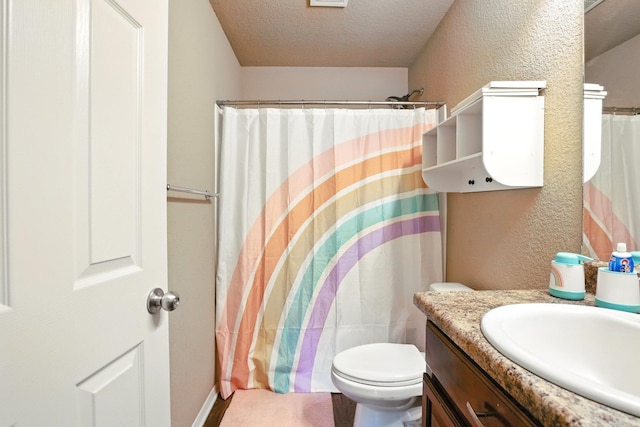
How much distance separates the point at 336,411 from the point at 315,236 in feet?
3.30

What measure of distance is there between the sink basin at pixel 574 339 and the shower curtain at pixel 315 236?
111 centimetres

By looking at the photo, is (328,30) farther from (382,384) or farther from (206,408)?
(206,408)

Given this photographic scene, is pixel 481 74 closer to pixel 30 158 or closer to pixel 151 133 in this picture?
pixel 151 133

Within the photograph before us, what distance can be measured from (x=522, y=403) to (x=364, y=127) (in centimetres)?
161

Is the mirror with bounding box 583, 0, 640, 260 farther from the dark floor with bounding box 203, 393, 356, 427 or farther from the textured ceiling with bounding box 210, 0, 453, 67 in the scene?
the dark floor with bounding box 203, 393, 356, 427

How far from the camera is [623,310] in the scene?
72cm

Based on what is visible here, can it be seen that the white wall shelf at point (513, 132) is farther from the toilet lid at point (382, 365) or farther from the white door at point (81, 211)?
the white door at point (81, 211)

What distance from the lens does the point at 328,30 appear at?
75.5 inches

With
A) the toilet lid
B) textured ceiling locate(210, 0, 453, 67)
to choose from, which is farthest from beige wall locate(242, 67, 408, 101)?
the toilet lid

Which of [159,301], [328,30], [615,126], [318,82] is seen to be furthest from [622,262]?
[318,82]

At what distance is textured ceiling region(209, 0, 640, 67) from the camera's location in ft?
5.58

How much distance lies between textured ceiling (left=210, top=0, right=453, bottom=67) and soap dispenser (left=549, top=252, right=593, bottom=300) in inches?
61.9

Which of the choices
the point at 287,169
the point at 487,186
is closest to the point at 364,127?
the point at 287,169

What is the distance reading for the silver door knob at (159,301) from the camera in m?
0.74
